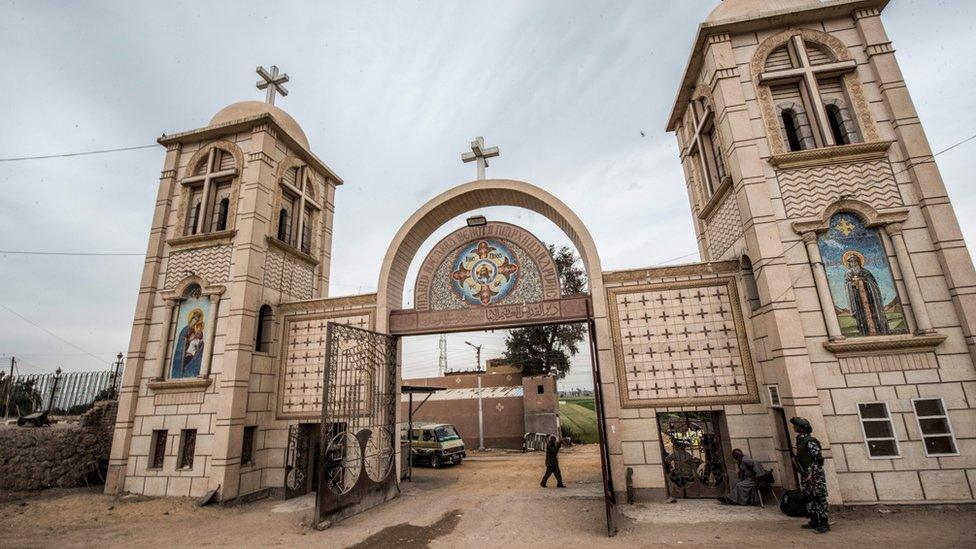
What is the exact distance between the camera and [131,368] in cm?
1155

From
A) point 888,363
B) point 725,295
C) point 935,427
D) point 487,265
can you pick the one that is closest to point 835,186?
point 725,295

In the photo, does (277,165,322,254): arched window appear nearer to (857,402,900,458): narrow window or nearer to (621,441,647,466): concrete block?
(621,441,647,466): concrete block

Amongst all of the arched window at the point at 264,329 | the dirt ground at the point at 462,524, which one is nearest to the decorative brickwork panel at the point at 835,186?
the dirt ground at the point at 462,524

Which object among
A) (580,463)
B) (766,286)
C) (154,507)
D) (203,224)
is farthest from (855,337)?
(203,224)

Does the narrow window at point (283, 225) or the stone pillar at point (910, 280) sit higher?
the narrow window at point (283, 225)

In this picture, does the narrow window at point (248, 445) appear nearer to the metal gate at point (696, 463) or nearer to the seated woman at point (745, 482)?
the metal gate at point (696, 463)

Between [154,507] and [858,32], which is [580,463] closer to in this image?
[154,507]

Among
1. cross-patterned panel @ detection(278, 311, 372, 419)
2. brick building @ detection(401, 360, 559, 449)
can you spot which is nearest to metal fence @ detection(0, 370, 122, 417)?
cross-patterned panel @ detection(278, 311, 372, 419)

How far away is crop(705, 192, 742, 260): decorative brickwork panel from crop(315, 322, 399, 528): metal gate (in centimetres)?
901

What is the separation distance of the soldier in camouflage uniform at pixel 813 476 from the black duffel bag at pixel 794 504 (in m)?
0.44

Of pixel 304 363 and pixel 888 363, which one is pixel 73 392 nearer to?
pixel 304 363

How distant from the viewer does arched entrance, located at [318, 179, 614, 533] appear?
10.4 meters

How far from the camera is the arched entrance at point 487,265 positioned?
10.4 meters

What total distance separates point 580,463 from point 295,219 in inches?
542
